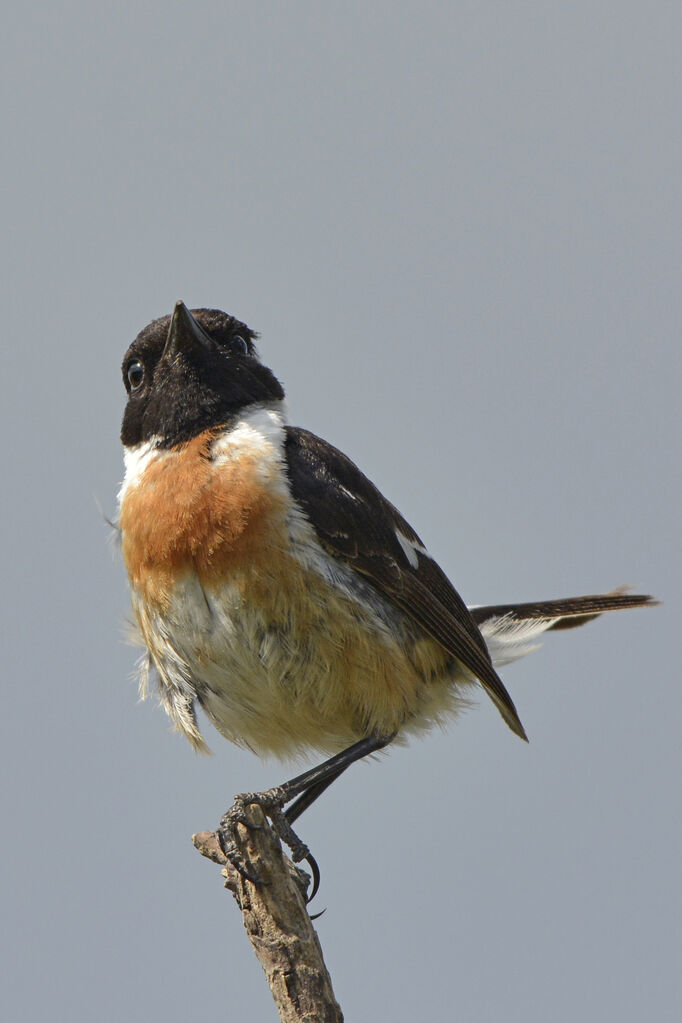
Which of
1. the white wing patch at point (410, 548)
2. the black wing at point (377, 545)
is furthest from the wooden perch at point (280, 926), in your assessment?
the white wing patch at point (410, 548)

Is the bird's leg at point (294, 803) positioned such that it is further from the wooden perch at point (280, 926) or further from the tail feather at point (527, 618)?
the tail feather at point (527, 618)

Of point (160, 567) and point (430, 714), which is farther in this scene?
point (430, 714)

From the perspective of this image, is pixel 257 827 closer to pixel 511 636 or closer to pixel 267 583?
pixel 267 583

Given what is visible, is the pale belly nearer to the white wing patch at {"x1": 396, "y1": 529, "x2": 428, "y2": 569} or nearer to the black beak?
the white wing patch at {"x1": 396, "y1": 529, "x2": 428, "y2": 569}

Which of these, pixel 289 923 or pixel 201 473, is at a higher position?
pixel 201 473

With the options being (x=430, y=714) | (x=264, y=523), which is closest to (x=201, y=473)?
(x=264, y=523)

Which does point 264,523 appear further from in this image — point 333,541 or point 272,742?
point 272,742

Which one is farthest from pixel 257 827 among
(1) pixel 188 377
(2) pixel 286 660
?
(1) pixel 188 377

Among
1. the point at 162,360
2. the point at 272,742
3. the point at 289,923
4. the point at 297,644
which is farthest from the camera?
the point at 162,360
